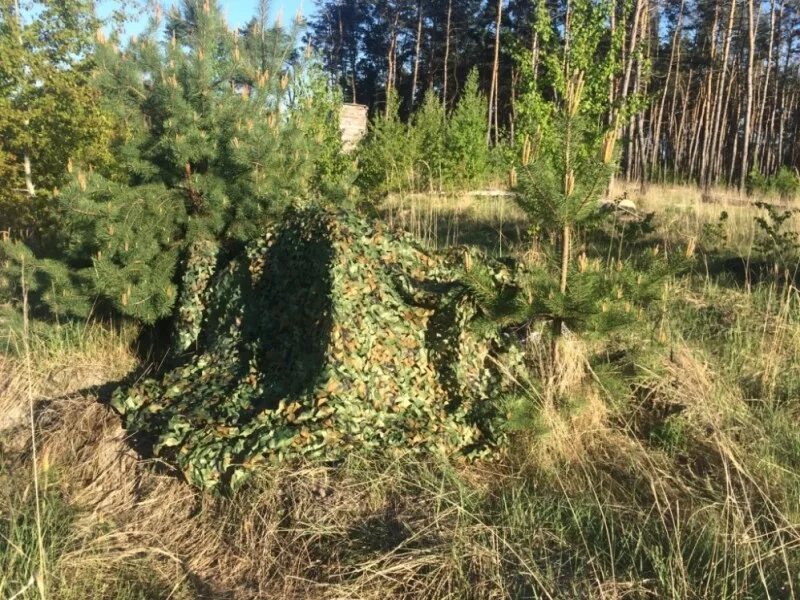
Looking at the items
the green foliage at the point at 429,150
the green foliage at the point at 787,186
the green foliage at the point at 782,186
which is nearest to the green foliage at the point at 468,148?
the green foliage at the point at 429,150

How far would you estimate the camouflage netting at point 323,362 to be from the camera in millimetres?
3477

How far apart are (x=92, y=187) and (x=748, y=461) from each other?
4.63m

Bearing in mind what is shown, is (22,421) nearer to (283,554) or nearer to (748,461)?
(283,554)

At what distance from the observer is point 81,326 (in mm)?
5324

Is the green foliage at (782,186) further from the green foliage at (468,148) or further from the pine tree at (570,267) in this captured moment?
the pine tree at (570,267)

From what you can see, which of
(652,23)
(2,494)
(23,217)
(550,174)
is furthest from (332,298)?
(652,23)

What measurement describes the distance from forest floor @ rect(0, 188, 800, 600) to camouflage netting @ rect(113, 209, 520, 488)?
0.18 metres

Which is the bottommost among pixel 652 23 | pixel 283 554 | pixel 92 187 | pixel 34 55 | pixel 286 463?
pixel 283 554

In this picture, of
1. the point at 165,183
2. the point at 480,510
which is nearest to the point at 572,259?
the point at 480,510

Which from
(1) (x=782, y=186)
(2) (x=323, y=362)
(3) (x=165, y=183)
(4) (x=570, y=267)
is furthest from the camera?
(1) (x=782, y=186)

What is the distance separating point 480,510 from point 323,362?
1.22 metres

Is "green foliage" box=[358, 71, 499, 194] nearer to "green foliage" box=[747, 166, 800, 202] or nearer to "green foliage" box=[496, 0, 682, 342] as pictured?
"green foliage" box=[496, 0, 682, 342]

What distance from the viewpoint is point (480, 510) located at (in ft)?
9.76

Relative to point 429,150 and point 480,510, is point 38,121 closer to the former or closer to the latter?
point 480,510
